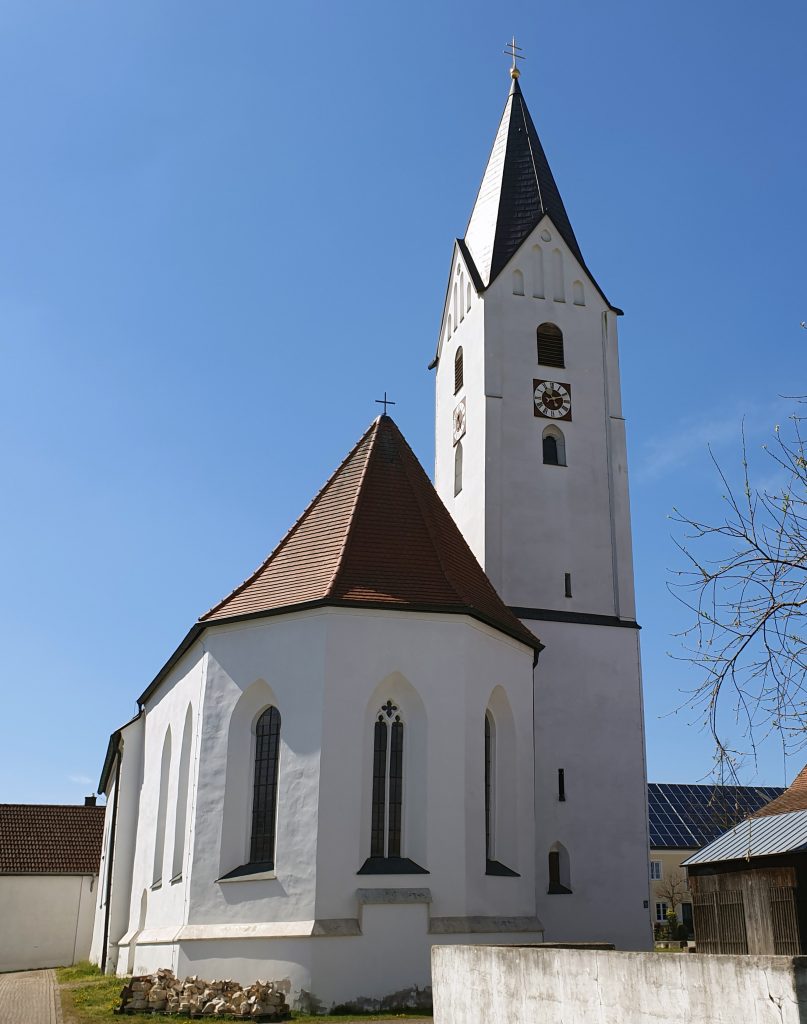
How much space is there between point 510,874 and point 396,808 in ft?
7.68

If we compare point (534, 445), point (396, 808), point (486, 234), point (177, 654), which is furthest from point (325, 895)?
point (486, 234)

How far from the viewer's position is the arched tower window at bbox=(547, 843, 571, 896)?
20797 mm

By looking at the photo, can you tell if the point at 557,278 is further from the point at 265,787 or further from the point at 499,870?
the point at 265,787

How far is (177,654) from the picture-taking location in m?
20.3

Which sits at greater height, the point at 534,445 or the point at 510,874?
the point at 534,445

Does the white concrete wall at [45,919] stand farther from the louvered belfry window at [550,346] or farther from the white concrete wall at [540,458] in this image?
the louvered belfry window at [550,346]

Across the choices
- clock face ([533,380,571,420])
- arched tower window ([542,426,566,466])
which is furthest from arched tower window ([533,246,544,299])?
arched tower window ([542,426,566,466])

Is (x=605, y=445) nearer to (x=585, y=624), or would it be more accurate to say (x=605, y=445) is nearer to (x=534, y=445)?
(x=534, y=445)

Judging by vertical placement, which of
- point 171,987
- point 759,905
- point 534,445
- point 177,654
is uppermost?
point 534,445

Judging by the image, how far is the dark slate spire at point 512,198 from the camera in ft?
88.6

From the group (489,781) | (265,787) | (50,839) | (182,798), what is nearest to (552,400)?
(489,781)

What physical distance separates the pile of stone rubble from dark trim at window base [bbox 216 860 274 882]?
168cm

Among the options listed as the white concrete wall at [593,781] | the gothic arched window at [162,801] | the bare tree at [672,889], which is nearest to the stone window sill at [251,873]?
the gothic arched window at [162,801]

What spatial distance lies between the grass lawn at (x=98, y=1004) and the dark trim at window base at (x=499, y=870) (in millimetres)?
2830
